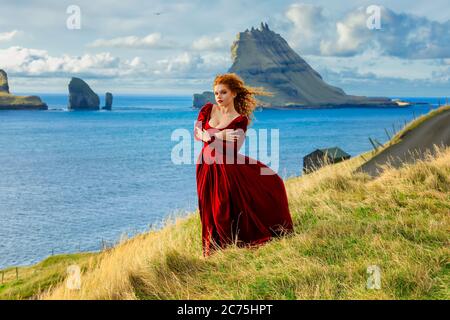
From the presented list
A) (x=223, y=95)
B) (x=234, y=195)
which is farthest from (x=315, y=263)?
(x=223, y=95)

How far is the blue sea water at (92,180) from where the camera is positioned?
41.0 metres

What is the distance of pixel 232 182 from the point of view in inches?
332

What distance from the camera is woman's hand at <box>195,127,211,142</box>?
28.0ft

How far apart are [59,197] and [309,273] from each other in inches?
2195

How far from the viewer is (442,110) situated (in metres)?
29.4

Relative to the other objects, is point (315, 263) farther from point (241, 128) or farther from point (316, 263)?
point (241, 128)

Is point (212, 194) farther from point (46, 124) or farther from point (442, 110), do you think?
point (46, 124)

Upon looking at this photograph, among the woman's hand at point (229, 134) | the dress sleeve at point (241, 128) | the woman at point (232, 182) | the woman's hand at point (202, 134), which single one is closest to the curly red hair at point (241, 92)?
the woman at point (232, 182)

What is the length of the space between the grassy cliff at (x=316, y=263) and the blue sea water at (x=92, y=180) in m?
4.74

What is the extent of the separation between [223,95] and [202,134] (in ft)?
2.17

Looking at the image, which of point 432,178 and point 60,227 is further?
point 60,227

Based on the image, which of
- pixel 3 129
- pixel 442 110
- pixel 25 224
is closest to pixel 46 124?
pixel 3 129

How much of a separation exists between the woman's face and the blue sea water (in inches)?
201
